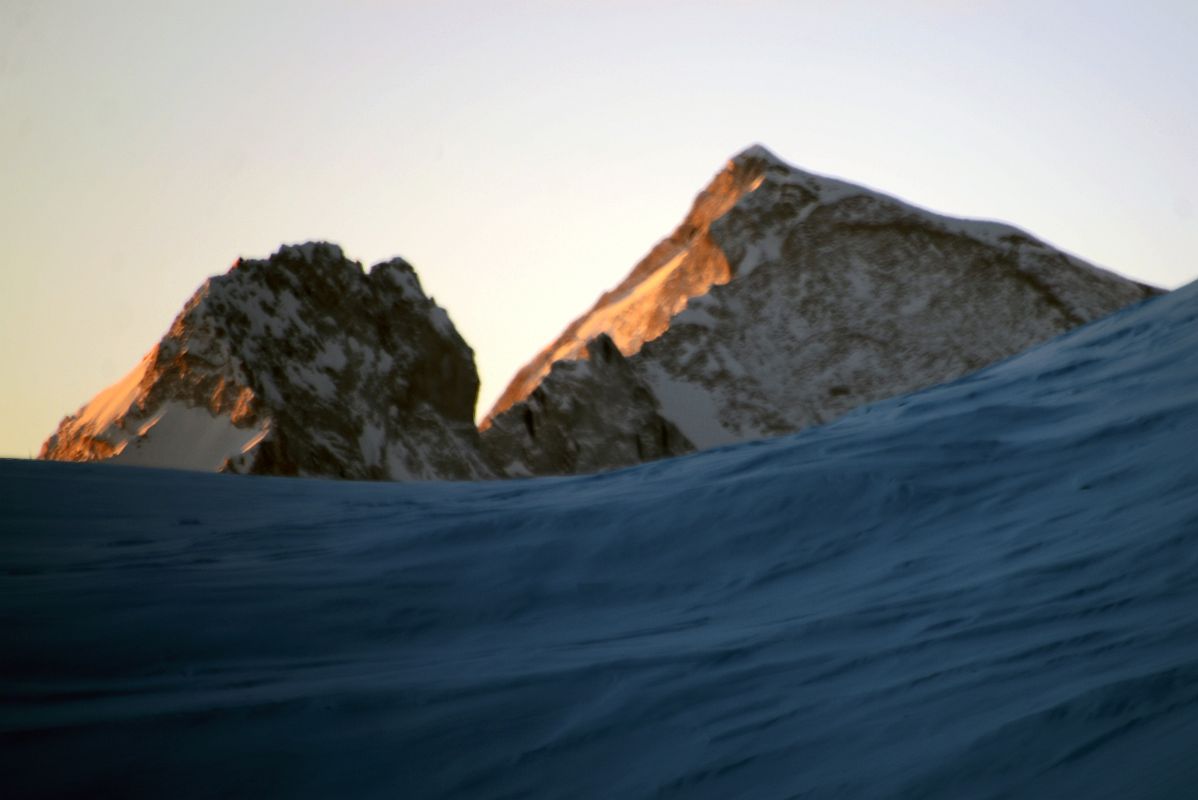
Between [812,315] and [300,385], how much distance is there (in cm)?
1184

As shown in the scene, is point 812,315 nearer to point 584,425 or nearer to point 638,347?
point 638,347

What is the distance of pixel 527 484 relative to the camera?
6.62 meters

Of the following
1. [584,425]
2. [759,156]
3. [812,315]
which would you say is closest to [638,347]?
[812,315]

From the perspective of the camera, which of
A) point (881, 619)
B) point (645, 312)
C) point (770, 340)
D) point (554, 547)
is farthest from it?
point (645, 312)

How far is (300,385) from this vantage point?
23344mm

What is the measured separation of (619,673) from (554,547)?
125 cm

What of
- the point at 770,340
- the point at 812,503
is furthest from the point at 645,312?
the point at 812,503

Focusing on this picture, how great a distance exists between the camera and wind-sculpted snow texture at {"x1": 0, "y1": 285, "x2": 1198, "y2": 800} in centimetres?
299

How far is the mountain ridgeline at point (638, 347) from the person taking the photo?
73.5 ft

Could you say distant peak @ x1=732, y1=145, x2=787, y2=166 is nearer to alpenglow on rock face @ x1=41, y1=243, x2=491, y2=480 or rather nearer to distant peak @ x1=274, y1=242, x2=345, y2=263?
alpenglow on rock face @ x1=41, y1=243, x2=491, y2=480

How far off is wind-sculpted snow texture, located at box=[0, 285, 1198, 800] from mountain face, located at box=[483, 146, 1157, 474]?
2097 cm

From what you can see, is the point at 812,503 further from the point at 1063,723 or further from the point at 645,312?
the point at 645,312

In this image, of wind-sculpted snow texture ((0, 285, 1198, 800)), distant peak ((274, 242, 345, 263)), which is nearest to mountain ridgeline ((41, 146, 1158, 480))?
distant peak ((274, 242, 345, 263))

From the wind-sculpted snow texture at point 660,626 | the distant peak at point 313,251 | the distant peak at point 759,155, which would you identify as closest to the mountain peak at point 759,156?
the distant peak at point 759,155
